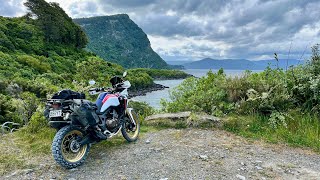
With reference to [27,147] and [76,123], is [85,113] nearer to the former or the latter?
[76,123]

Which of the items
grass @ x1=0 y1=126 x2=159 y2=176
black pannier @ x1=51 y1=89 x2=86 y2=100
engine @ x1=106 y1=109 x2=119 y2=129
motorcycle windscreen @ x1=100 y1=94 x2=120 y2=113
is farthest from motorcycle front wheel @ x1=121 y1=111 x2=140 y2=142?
black pannier @ x1=51 y1=89 x2=86 y2=100

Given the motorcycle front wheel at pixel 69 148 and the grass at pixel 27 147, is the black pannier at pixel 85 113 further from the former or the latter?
the grass at pixel 27 147

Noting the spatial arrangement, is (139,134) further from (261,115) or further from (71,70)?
(71,70)

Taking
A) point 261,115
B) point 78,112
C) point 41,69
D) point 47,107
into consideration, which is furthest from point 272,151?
point 41,69

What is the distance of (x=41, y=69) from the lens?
58.0 meters

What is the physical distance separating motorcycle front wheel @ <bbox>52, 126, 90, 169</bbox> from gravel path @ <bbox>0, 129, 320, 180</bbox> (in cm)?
16

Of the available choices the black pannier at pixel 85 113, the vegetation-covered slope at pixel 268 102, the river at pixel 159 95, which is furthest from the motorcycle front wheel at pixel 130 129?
the river at pixel 159 95

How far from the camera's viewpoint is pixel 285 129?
6477 millimetres

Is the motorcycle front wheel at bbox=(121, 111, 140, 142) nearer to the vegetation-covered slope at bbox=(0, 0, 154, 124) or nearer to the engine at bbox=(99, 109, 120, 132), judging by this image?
the engine at bbox=(99, 109, 120, 132)

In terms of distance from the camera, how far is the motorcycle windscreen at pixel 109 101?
5.47 m

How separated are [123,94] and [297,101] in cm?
454

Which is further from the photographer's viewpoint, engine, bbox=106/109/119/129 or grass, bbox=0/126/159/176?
engine, bbox=106/109/119/129

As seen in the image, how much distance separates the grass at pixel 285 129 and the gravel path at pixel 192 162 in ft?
1.08

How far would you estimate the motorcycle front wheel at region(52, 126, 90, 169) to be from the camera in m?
4.43
